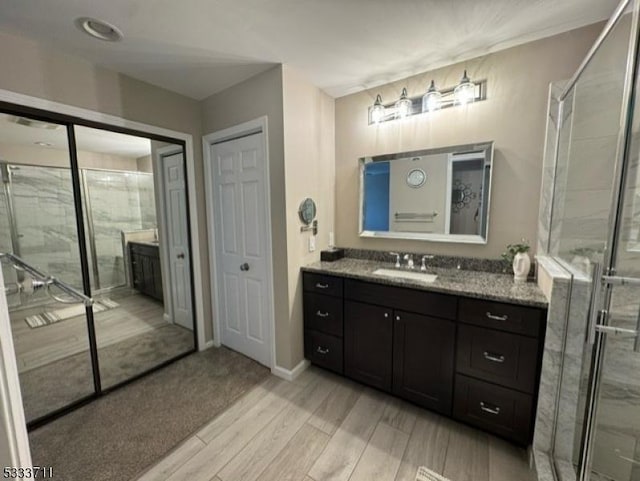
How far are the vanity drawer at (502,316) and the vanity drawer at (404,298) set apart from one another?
0.25 feet

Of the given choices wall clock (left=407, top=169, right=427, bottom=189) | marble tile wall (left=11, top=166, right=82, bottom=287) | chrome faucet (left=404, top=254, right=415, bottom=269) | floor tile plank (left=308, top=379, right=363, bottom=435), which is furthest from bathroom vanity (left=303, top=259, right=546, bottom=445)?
marble tile wall (left=11, top=166, right=82, bottom=287)

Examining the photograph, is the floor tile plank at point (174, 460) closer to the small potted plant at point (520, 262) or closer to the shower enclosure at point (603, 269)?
the shower enclosure at point (603, 269)

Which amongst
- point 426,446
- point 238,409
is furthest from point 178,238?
point 426,446

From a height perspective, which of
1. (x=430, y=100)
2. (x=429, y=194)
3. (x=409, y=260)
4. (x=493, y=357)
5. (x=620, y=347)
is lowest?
(x=493, y=357)

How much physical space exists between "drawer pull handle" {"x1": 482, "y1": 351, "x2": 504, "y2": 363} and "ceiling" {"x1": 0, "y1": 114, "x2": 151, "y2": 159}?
306cm

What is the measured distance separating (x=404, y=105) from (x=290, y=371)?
243 centimetres

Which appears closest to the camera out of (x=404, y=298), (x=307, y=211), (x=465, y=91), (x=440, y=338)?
(x=440, y=338)

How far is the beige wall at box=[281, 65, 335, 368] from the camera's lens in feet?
6.93

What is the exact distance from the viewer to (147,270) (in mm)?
2609

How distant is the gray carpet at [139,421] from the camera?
1.54 m

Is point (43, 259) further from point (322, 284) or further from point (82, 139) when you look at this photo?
point (322, 284)

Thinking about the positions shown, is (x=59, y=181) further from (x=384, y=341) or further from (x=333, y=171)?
(x=384, y=341)

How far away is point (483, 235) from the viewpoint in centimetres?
203

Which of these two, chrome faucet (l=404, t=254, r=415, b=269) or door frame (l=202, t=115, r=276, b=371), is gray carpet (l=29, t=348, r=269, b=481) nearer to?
door frame (l=202, t=115, r=276, b=371)
